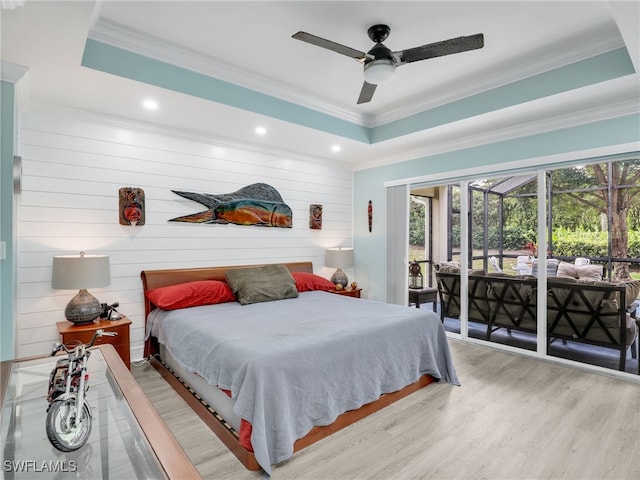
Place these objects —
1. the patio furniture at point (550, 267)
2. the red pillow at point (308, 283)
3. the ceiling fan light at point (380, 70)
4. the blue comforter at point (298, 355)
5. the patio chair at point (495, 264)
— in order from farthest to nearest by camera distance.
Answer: the red pillow at point (308, 283), the patio chair at point (495, 264), the patio furniture at point (550, 267), the ceiling fan light at point (380, 70), the blue comforter at point (298, 355)

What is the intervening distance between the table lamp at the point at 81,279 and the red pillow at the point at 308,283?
6.81 ft

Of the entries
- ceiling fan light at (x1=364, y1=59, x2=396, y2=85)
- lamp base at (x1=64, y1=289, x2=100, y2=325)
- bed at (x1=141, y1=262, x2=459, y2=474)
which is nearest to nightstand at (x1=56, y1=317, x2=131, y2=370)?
lamp base at (x1=64, y1=289, x2=100, y2=325)

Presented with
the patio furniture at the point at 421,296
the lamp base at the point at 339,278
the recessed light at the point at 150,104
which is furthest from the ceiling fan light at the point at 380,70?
the patio furniture at the point at 421,296

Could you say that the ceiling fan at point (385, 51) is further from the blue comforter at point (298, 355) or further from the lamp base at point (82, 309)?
the lamp base at point (82, 309)

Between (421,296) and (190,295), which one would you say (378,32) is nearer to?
(190,295)

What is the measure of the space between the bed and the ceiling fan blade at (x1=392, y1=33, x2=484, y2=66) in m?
1.95

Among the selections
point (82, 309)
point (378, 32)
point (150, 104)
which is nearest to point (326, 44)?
point (378, 32)

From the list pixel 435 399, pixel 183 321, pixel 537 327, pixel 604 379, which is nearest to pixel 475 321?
pixel 537 327

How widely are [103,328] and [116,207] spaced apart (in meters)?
1.22

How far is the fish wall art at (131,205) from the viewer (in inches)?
137

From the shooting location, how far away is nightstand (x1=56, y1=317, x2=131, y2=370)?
9.16 ft

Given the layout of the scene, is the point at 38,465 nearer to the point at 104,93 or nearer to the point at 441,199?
the point at 104,93
